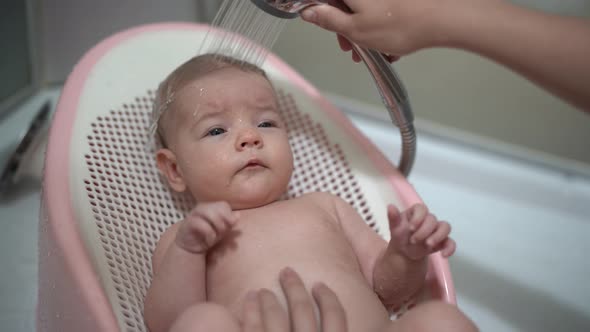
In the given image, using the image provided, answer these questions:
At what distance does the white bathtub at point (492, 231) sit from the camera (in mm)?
1107

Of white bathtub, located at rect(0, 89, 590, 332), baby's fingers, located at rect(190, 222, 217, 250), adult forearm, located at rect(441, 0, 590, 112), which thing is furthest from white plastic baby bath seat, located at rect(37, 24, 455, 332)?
adult forearm, located at rect(441, 0, 590, 112)

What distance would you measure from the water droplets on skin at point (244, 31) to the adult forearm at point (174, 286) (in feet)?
1.24

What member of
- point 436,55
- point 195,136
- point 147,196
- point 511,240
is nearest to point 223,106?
point 195,136

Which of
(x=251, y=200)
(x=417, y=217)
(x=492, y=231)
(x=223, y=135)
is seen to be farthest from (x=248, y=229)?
(x=492, y=231)

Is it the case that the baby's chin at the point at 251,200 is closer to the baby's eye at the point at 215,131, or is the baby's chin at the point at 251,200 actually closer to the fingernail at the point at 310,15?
the baby's eye at the point at 215,131

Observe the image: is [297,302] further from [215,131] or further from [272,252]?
[215,131]

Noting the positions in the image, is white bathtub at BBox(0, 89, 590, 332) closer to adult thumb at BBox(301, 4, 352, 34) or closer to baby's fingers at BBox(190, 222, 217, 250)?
baby's fingers at BBox(190, 222, 217, 250)

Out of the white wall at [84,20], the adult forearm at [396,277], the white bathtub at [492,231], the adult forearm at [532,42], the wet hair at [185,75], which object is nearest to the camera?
the adult forearm at [532,42]

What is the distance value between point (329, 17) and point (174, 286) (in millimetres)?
415

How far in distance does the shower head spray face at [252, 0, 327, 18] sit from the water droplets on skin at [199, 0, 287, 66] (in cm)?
9

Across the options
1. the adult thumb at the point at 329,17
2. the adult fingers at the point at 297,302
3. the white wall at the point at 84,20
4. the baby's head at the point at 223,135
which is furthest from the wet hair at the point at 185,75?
the white wall at the point at 84,20

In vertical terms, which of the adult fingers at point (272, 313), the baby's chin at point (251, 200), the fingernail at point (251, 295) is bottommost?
the fingernail at point (251, 295)

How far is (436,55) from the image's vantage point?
4.41 ft

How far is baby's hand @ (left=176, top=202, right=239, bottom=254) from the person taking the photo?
2.27 feet
